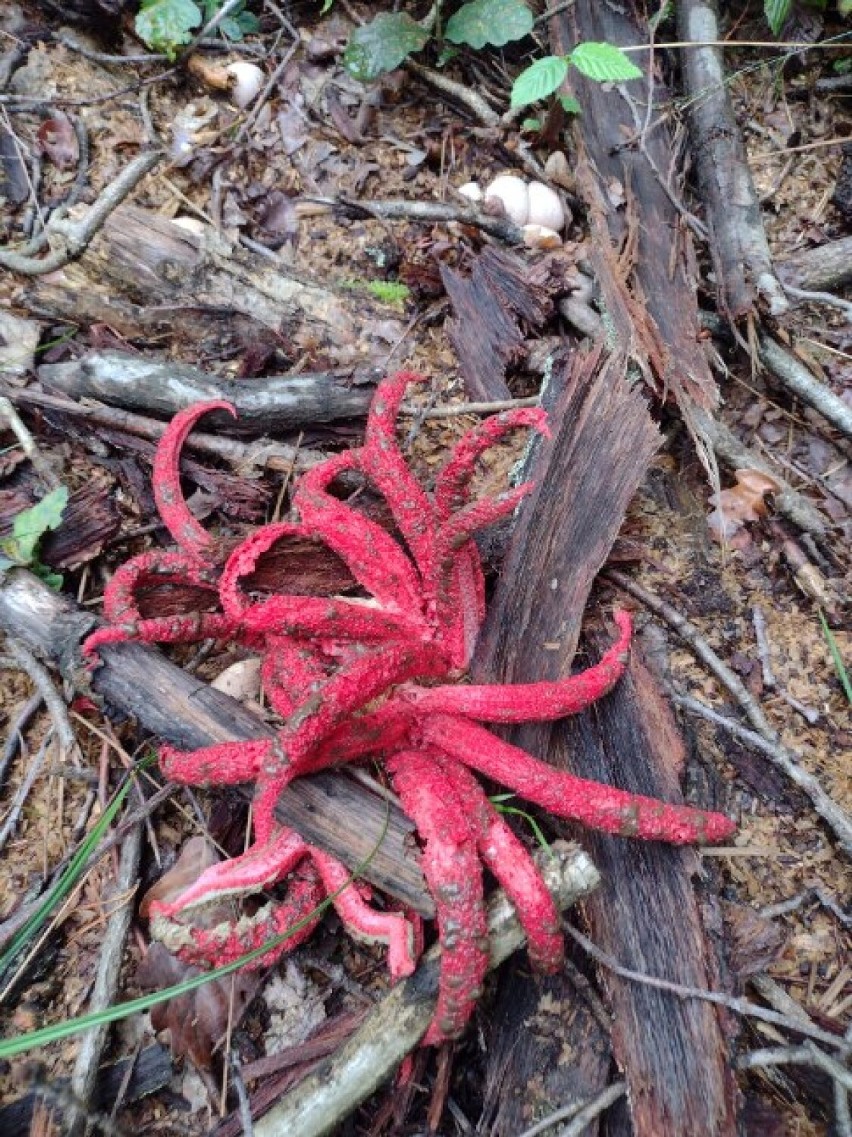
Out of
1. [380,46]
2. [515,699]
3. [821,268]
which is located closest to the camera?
[515,699]

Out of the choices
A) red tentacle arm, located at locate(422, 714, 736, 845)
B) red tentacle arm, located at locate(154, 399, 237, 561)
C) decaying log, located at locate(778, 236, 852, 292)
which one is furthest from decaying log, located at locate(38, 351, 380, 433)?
decaying log, located at locate(778, 236, 852, 292)

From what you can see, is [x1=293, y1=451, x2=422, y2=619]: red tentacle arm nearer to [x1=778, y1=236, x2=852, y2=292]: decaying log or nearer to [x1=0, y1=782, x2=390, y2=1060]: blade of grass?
[x1=0, y1=782, x2=390, y2=1060]: blade of grass

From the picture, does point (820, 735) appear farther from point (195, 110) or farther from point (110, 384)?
point (195, 110)

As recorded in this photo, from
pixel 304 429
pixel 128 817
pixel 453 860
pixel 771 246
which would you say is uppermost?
pixel 771 246

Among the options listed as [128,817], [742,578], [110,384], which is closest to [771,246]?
[742,578]

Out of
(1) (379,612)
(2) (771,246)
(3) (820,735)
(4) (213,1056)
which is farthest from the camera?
(2) (771,246)

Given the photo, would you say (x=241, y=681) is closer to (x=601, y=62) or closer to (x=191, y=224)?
(x=191, y=224)

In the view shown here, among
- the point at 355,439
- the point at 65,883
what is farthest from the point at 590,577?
the point at 65,883
